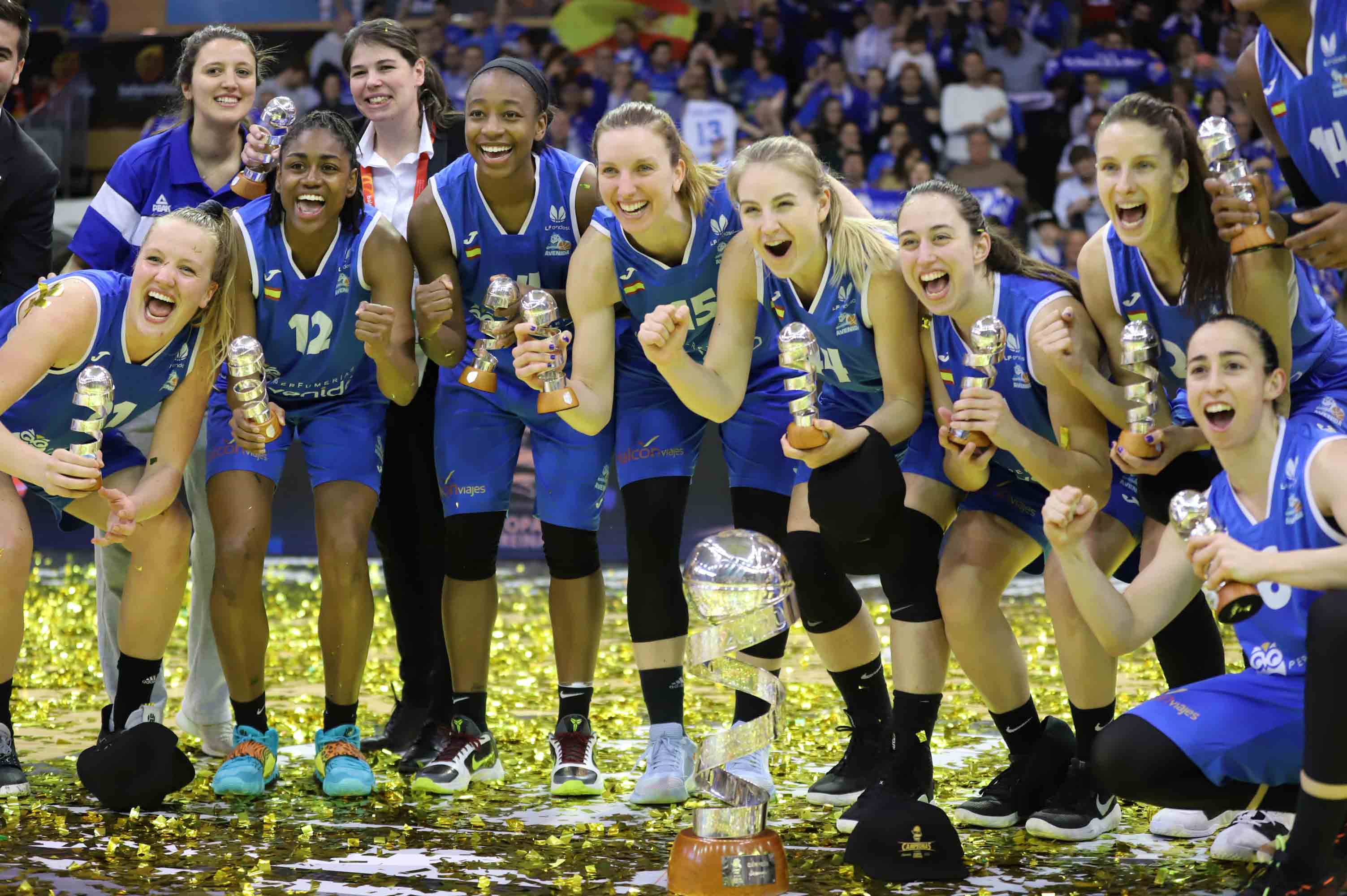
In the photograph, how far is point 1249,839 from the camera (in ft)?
11.2

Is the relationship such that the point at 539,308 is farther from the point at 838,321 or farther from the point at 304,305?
the point at 304,305

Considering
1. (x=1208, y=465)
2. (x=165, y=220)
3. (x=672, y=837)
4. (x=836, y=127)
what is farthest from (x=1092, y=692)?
(x=836, y=127)

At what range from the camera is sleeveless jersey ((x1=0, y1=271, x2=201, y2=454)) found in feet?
13.1

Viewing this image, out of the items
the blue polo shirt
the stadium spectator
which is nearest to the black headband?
the blue polo shirt

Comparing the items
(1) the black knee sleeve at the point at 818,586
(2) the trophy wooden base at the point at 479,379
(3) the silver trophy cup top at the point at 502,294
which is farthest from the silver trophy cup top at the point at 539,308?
(1) the black knee sleeve at the point at 818,586

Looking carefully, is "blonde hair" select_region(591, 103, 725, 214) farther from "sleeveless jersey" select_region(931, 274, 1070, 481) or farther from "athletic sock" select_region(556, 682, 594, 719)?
"athletic sock" select_region(556, 682, 594, 719)

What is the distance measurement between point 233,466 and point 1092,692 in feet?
8.24

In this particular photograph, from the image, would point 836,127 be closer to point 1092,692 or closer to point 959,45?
point 959,45

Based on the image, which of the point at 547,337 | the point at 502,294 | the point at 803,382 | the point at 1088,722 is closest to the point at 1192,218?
the point at 803,382

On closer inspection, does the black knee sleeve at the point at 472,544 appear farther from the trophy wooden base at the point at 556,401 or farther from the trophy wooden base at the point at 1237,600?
the trophy wooden base at the point at 1237,600

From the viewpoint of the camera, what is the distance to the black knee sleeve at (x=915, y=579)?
368cm

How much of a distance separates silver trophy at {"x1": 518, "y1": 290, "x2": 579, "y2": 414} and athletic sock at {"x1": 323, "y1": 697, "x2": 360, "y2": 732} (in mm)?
1119

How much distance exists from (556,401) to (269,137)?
1.37m

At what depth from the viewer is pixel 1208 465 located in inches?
142
